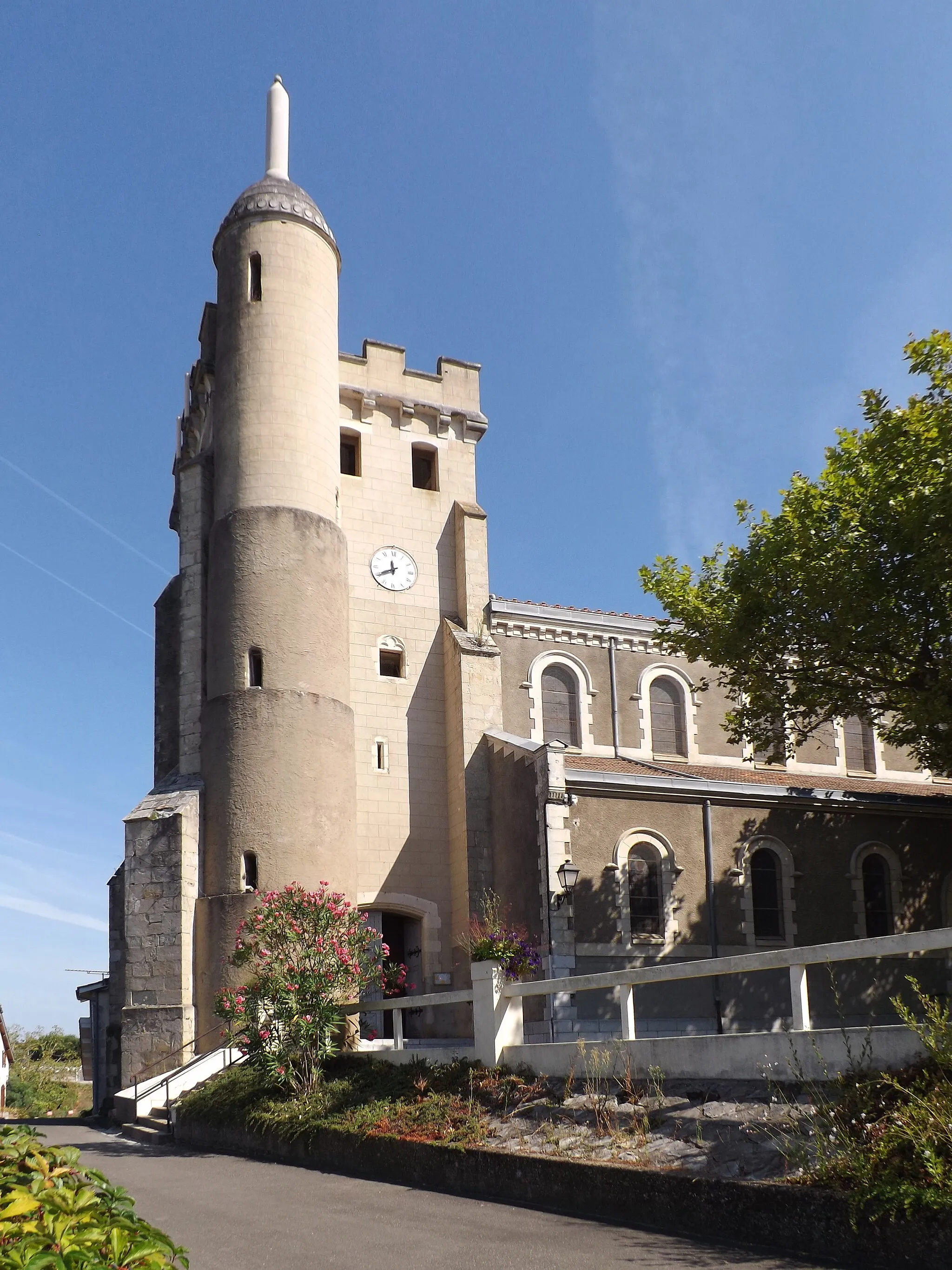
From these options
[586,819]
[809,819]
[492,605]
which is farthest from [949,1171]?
[492,605]

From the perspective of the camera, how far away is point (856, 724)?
30.8 m

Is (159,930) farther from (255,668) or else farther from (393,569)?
(393,569)

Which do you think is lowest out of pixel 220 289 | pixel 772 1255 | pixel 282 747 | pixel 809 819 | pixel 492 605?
pixel 772 1255

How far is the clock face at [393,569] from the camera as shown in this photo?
27.7 metres

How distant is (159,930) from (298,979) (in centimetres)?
753

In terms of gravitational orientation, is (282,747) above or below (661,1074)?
above

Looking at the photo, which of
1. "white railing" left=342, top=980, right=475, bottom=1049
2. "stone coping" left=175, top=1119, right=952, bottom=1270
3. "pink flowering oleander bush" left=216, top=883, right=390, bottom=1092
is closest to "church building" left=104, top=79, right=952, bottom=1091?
"white railing" left=342, top=980, right=475, bottom=1049

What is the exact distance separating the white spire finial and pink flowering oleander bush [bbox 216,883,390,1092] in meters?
18.6

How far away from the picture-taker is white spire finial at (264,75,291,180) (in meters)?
29.0

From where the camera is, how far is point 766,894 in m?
22.9

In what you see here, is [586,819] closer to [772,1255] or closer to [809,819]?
[809,819]

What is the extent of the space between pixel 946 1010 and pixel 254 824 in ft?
55.1

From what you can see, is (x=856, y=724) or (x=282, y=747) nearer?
(x=282, y=747)

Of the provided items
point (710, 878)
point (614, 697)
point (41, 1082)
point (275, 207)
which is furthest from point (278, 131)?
point (41, 1082)
